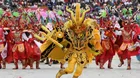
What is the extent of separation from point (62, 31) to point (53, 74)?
2883mm

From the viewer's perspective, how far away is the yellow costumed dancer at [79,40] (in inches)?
500

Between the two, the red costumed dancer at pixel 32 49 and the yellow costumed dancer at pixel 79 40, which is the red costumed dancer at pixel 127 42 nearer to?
the red costumed dancer at pixel 32 49

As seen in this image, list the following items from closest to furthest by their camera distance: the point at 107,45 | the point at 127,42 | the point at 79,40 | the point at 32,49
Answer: the point at 79,40 → the point at 127,42 → the point at 32,49 → the point at 107,45

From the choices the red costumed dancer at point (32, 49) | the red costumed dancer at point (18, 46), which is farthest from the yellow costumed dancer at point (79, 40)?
the red costumed dancer at point (32, 49)

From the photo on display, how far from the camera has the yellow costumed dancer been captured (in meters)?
12.7

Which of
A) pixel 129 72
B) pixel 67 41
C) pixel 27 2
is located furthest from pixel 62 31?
pixel 27 2

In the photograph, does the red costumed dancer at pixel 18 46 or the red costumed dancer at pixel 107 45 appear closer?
the red costumed dancer at pixel 18 46

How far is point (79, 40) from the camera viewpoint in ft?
42.3

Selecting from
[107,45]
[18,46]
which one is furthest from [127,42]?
[18,46]

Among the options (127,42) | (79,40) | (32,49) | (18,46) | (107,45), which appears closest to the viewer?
(79,40)

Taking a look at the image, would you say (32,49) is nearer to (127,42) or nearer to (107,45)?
(107,45)

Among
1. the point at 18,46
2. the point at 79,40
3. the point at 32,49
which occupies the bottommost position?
the point at 32,49

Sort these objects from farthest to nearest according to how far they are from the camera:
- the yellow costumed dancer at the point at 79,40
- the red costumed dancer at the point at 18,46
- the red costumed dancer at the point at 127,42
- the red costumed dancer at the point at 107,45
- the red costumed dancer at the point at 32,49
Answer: the red costumed dancer at the point at 107,45 → the red costumed dancer at the point at 32,49 → the red costumed dancer at the point at 127,42 → the red costumed dancer at the point at 18,46 → the yellow costumed dancer at the point at 79,40

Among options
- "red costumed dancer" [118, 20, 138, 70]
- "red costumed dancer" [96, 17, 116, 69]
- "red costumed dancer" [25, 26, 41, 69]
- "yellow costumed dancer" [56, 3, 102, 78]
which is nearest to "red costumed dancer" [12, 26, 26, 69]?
"red costumed dancer" [25, 26, 41, 69]
